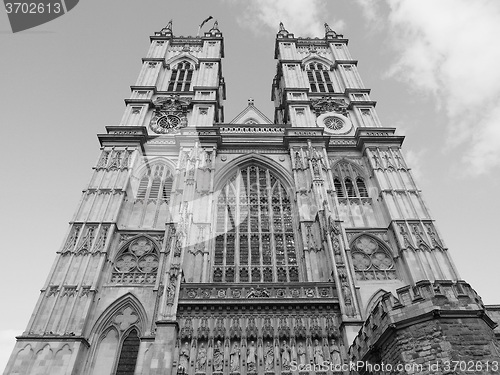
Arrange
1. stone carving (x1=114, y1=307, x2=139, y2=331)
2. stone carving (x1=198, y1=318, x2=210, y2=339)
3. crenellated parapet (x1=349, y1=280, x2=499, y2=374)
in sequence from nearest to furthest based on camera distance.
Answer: crenellated parapet (x1=349, y1=280, x2=499, y2=374), stone carving (x1=198, y1=318, x2=210, y2=339), stone carving (x1=114, y1=307, x2=139, y2=331)

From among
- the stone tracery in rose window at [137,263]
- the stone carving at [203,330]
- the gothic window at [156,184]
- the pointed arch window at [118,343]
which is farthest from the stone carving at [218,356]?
the gothic window at [156,184]

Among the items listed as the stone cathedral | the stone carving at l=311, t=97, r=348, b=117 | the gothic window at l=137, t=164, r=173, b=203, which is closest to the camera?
the stone cathedral

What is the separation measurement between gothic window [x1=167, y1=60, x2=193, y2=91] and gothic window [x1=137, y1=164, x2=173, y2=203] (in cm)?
846

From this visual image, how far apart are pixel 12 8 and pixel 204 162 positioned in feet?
35.6

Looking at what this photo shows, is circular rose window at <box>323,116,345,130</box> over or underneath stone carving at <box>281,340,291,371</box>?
over

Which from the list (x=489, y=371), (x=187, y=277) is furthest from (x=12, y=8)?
(x=489, y=371)

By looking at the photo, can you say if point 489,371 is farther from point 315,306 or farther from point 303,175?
point 303,175

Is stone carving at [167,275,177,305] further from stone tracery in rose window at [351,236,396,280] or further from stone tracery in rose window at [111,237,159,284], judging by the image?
stone tracery in rose window at [351,236,396,280]

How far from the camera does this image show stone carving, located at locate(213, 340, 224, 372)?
1310 centimetres

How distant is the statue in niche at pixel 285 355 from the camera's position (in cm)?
1323

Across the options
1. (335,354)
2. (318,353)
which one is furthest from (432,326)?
(318,353)

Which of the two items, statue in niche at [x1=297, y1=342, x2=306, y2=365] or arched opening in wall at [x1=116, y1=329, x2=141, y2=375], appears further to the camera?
arched opening in wall at [x1=116, y1=329, x2=141, y2=375]

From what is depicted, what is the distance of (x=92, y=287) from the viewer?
16000 millimetres

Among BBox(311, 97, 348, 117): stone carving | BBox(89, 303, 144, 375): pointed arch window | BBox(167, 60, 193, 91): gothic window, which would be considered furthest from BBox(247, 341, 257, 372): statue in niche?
BBox(167, 60, 193, 91): gothic window
